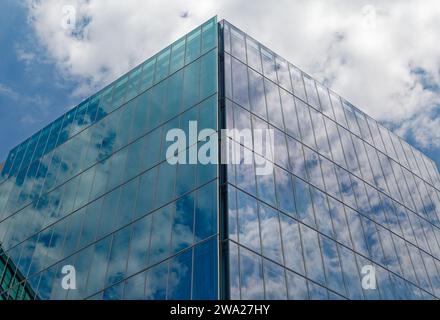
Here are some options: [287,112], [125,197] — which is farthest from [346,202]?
[125,197]

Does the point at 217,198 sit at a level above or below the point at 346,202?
below

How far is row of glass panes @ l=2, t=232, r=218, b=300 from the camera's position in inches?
939

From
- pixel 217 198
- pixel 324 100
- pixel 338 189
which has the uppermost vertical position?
pixel 324 100

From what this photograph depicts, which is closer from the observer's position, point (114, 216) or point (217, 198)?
point (217, 198)

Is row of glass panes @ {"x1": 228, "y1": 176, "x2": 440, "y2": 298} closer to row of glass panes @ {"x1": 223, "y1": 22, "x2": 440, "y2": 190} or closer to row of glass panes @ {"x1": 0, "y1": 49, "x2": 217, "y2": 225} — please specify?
Result: row of glass panes @ {"x1": 0, "y1": 49, "x2": 217, "y2": 225}

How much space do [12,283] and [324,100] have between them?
997 inches

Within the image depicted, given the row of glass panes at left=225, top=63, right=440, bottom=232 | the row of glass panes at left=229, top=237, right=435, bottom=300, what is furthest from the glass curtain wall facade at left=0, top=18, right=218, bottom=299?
the row of glass panes at left=225, top=63, right=440, bottom=232

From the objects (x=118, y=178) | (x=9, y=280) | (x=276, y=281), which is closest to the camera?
(x=276, y=281)

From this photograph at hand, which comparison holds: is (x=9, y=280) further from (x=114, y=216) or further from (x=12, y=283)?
(x=114, y=216)

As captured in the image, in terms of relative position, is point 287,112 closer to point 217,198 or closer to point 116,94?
point 217,198

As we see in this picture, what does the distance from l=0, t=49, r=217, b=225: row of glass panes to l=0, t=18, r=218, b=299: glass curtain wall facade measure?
9 centimetres

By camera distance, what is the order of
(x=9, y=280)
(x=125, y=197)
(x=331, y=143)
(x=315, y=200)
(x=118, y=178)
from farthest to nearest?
(x=331, y=143) < (x=9, y=280) < (x=118, y=178) < (x=315, y=200) < (x=125, y=197)

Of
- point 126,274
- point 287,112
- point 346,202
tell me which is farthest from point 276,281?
point 287,112

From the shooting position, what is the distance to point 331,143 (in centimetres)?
3744
